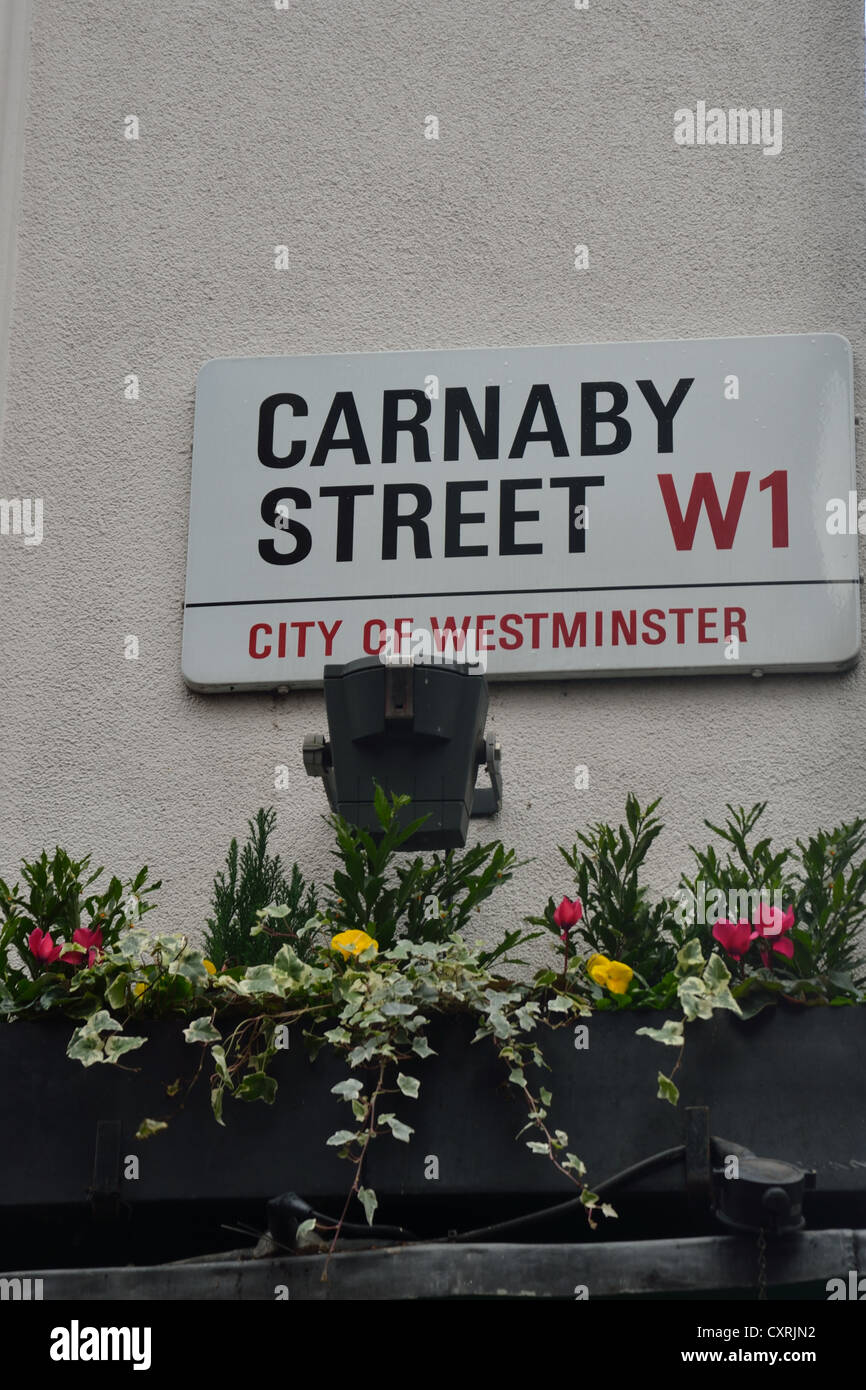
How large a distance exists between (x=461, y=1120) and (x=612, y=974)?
0.44 meters

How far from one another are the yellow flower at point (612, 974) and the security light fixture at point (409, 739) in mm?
487

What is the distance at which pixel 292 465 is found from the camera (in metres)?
5.20

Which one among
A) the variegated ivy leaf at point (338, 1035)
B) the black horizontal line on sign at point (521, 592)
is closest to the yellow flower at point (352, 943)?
the variegated ivy leaf at point (338, 1035)

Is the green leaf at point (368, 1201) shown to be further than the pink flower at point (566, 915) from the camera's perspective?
No

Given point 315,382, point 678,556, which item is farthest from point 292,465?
point 678,556

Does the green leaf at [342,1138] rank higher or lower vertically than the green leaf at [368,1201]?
higher

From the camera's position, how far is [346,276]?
216 inches

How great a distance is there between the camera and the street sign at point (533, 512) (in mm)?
4902

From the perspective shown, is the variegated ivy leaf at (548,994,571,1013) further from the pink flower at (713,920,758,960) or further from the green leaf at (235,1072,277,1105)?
the green leaf at (235,1072,277,1105)

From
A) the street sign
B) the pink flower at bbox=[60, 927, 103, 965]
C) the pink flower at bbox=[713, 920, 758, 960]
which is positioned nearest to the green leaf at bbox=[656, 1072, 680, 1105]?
the pink flower at bbox=[713, 920, 758, 960]

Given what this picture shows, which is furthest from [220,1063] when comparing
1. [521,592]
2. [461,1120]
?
[521,592]

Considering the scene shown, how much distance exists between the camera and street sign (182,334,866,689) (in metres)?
4.90

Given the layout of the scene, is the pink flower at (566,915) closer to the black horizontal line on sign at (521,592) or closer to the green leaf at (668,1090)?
the green leaf at (668,1090)
